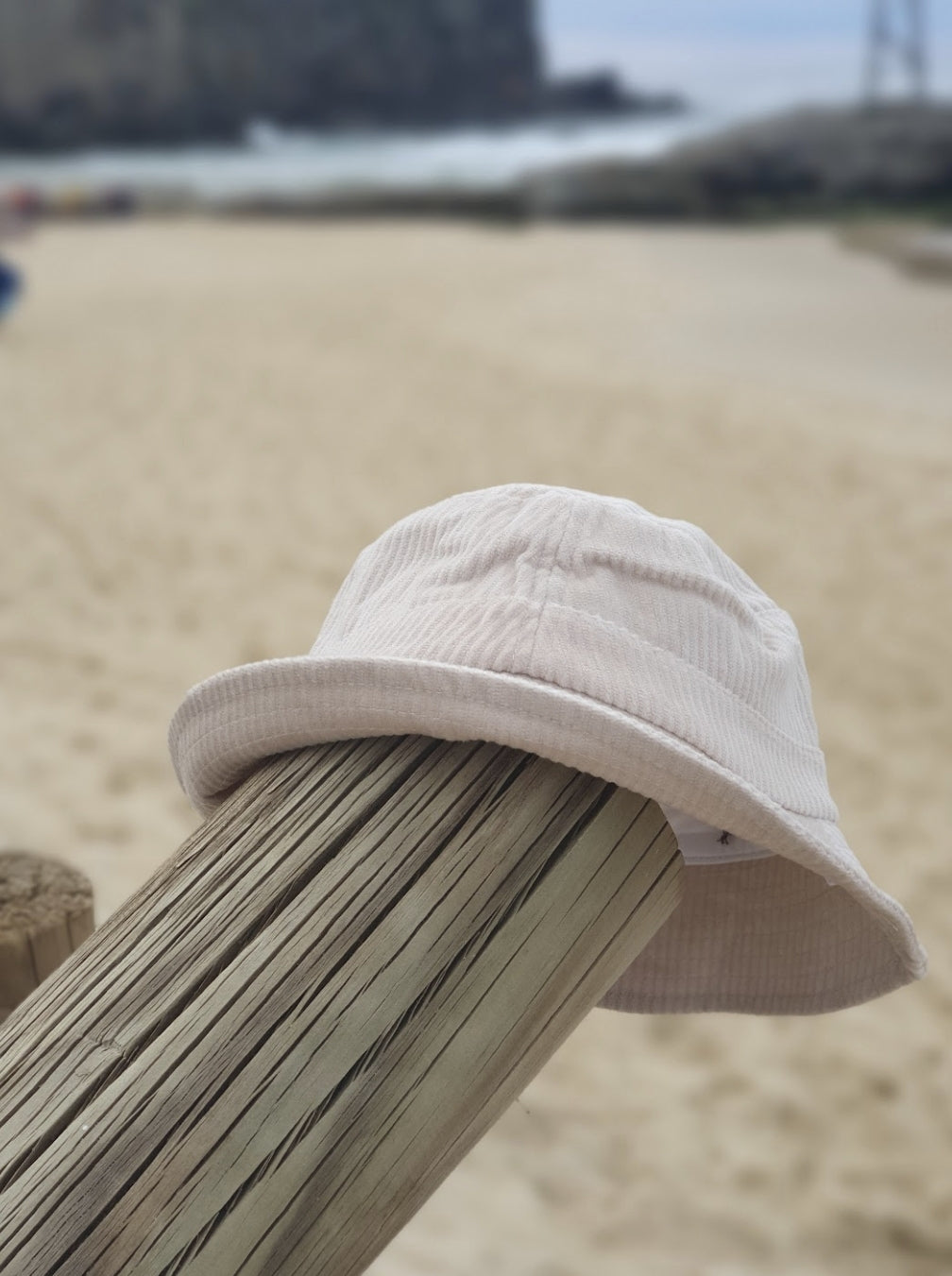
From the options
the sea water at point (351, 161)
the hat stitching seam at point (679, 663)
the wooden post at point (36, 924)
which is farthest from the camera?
the sea water at point (351, 161)

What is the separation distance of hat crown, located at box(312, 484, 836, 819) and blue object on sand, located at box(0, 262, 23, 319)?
285 inches

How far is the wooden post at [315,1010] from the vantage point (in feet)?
1.08

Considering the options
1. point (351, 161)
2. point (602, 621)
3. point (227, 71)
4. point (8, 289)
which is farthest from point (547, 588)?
point (227, 71)

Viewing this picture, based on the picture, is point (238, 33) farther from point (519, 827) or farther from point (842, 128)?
point (519, 827)

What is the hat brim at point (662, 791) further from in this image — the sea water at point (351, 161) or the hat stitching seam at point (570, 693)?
the sea water at point (351, 161)

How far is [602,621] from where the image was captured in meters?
0.44

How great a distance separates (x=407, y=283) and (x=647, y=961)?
8.73 metres

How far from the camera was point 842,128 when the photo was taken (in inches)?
465

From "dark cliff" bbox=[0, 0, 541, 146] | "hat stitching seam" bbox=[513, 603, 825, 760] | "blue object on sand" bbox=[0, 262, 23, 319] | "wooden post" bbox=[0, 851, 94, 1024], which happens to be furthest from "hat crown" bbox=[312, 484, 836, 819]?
"dark cliff" bbox=[0, 0, 541, 146]

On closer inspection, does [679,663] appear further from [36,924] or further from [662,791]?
[36,924]

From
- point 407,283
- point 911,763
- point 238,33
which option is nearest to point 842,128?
point 407,283

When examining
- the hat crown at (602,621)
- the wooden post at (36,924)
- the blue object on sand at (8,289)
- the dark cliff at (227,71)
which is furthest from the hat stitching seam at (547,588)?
the dark cliff at (227,71)

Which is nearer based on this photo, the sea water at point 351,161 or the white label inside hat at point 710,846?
the white label inside hat at point 710,846

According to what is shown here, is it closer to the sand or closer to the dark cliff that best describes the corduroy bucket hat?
the sand
